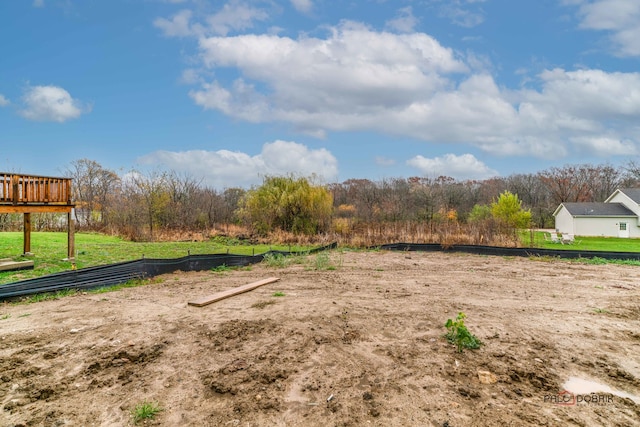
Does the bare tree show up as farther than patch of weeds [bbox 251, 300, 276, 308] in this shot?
Yes

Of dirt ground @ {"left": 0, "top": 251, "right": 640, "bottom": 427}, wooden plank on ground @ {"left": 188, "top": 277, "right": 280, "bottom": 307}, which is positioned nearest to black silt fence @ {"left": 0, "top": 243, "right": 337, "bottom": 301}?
dirt ground @ {"left": 0, "top": 251, "right": 640, "bottom": 427}

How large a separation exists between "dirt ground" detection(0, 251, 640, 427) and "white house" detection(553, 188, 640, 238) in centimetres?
2544

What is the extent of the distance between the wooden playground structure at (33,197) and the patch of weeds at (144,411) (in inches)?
295

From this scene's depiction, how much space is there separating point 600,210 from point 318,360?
3184 cm

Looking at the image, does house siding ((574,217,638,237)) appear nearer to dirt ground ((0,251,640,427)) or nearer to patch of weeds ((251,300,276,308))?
dirt ground ((0,251,640,427))

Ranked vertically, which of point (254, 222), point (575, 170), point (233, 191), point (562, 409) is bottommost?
point (562, 409)

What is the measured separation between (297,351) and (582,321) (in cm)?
387

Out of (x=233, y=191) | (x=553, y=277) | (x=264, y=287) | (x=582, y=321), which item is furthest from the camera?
(x=233, y=191)

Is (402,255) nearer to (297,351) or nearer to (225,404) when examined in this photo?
(297,351)

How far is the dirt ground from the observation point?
252 centimetres

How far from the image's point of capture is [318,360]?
10.8ft

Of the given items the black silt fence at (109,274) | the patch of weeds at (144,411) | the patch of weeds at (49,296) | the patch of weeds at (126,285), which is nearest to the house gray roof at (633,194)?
the black silt fence at (109,274)

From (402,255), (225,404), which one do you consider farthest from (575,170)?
(225,404)

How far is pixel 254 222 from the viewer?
18156 millimetres
